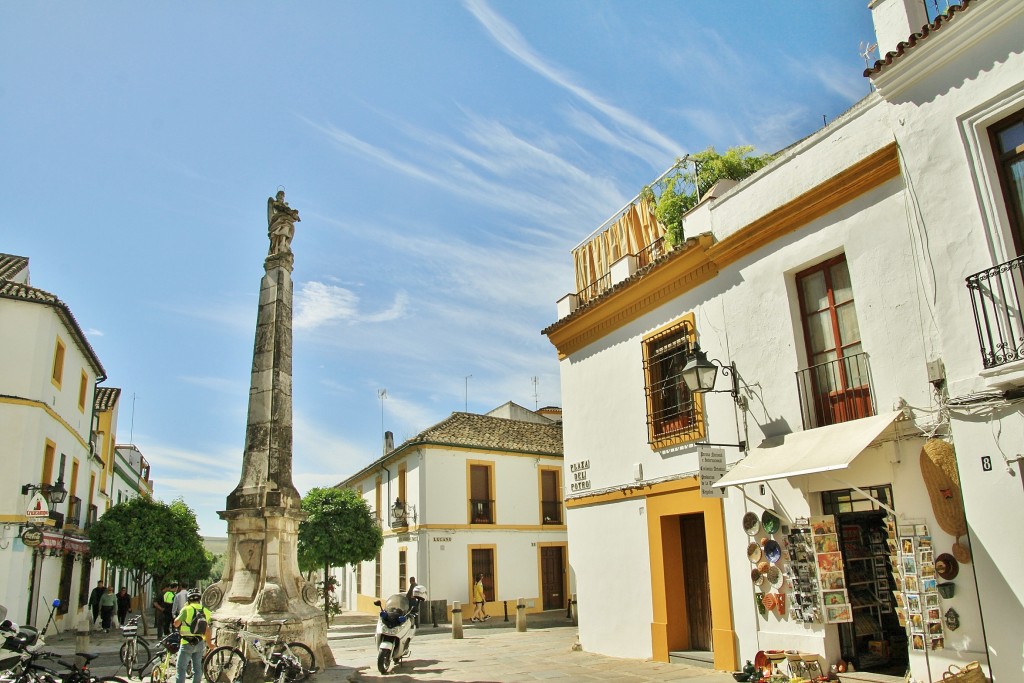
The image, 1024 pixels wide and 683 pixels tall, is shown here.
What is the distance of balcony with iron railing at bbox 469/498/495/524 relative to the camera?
83.0 ft

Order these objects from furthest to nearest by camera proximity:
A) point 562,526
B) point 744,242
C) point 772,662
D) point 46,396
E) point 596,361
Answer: point 562,526, point 46,396, point 596,361, point 744,242, point 772,662

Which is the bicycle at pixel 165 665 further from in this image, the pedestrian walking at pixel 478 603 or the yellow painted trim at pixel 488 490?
the yellow painted trim at pixel 488 490

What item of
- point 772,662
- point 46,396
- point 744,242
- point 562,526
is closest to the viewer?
point 772,662

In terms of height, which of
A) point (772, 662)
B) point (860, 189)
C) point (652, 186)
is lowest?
point (772, 662)

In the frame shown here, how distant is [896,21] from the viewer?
7.73 meters

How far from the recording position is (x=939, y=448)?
681 centimetres

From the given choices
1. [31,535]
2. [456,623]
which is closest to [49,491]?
[31,535]

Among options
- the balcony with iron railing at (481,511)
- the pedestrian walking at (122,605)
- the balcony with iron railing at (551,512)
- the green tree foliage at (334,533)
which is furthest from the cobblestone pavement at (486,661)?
the balcony with iron railing at (551,512)

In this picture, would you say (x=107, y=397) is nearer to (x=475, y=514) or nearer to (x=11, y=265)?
(x=11, y=265)

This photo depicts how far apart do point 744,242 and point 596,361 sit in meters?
3.93

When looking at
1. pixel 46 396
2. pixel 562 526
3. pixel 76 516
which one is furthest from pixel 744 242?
pixel 76 516

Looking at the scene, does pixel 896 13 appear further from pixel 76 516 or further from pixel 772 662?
pixel 76 516

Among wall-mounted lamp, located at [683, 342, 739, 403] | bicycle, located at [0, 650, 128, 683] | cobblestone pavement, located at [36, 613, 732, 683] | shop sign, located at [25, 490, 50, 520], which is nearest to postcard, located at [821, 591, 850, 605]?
cobblestone pavement, located at [36, 613, 732, 683]

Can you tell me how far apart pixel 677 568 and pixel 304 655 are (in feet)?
17.4
